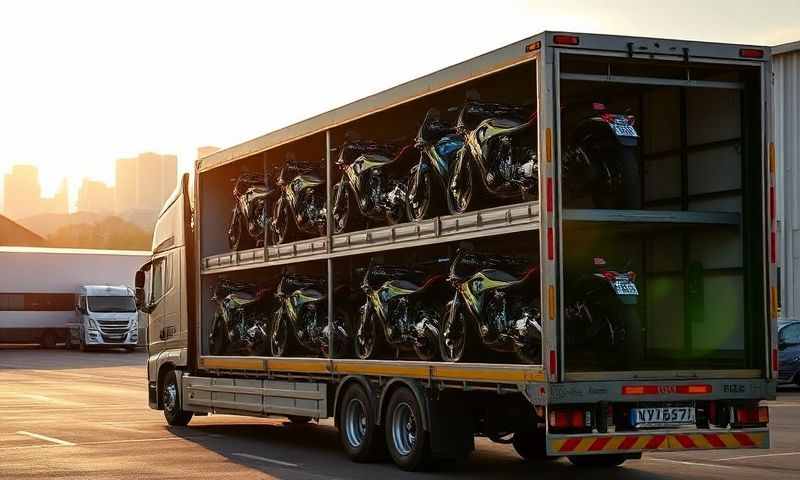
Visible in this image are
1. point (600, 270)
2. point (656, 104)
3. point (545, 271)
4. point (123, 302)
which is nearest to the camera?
point (545, 271)

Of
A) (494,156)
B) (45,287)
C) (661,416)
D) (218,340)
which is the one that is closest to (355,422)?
(494,156)

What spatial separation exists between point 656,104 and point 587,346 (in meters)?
2.45

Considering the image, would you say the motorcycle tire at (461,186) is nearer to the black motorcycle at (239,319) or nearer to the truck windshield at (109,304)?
the black motorcycle at (239,319)

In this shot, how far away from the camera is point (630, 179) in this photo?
12.3 m

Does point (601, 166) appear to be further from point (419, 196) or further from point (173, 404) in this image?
point (173, 404)

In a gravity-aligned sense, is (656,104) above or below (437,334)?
above

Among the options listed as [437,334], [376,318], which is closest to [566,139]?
[437,334]

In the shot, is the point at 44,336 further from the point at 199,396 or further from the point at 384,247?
the point at 384,247

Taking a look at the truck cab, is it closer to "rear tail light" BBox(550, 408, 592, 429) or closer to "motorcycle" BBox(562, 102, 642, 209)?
"motorcycle" BBox(562, 102, 642, 209)

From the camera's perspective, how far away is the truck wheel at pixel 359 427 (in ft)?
45.3

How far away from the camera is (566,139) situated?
12.3m

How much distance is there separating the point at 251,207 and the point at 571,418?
741cm

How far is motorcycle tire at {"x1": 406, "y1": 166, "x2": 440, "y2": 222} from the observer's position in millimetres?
13578

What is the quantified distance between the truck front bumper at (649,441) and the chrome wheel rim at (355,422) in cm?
330
